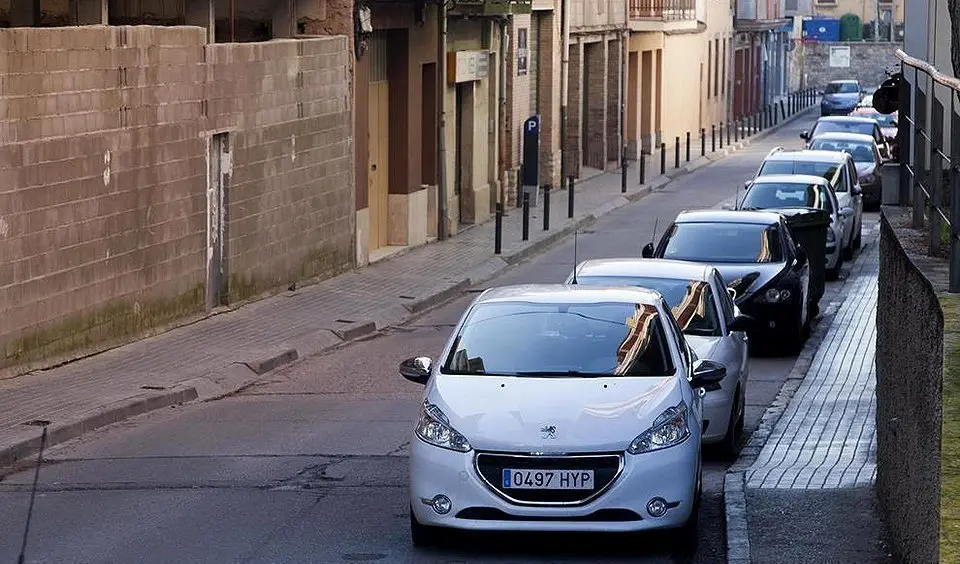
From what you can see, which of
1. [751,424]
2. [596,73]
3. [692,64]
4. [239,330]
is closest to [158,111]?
[239,330]

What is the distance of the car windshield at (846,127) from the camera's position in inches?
1677

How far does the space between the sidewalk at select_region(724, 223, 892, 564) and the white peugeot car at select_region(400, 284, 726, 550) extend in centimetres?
54

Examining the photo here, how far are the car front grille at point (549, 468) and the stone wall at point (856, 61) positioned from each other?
293 feet

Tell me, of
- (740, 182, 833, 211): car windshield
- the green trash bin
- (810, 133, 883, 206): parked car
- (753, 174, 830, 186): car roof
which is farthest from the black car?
(810, 133, 883, 206): parked car

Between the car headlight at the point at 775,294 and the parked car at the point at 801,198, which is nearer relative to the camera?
the car headlight at the point at 775,294

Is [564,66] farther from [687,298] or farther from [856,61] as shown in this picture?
[856,61]

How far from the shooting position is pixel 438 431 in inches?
376

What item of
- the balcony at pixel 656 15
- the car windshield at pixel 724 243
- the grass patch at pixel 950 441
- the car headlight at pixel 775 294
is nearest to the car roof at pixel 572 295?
the grass patch at pixel 950 441

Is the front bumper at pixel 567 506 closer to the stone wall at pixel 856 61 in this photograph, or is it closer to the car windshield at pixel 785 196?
the car windshield at pixel 785 196

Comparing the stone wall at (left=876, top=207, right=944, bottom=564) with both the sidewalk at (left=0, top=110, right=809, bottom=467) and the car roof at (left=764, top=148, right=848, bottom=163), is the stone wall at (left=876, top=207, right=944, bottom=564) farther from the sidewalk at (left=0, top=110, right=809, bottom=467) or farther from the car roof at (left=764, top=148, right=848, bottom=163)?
the car roof at (left=764, top=148, right=848, bottom=163)

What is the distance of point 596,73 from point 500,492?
38.5 m

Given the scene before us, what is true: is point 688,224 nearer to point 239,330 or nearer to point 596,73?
point 239,330

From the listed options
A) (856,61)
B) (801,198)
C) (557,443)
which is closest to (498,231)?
(801,198)

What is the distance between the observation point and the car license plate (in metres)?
9.28
